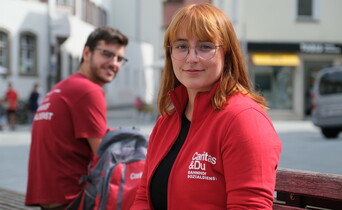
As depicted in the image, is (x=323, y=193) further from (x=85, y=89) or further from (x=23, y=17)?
(x=23, y=17)

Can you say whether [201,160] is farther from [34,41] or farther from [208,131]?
[34,41]

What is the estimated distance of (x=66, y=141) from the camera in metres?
3.81

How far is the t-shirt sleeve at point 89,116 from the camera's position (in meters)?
3.74

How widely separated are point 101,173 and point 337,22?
1225 inches

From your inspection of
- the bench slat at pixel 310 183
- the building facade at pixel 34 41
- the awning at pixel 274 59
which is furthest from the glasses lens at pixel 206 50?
the awning at pixel 274 59

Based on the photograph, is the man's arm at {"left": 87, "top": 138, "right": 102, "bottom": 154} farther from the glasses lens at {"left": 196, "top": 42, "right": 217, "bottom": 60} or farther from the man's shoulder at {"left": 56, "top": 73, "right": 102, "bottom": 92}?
the glasses lens at {"left": 196, "top": 42, "right": 217, "bottom": 60}

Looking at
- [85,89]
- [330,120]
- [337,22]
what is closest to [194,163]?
[85,89]

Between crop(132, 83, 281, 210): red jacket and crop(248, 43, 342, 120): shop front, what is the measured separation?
29669 millimetres

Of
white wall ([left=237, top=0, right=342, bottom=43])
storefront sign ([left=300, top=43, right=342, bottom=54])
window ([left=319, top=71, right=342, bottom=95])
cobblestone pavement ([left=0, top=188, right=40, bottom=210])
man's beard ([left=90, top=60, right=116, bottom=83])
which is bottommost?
cobblestone pavement ([left=0, top=188, right=40, bottom=210])

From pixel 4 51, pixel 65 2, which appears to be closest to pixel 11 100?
pixel 4 51

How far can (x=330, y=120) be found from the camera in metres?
17.9

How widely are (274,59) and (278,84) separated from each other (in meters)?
1.43

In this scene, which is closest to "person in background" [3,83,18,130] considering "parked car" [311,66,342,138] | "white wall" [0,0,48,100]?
"white wall" [0,0,48,100]

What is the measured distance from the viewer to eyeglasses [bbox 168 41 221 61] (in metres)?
2.37
